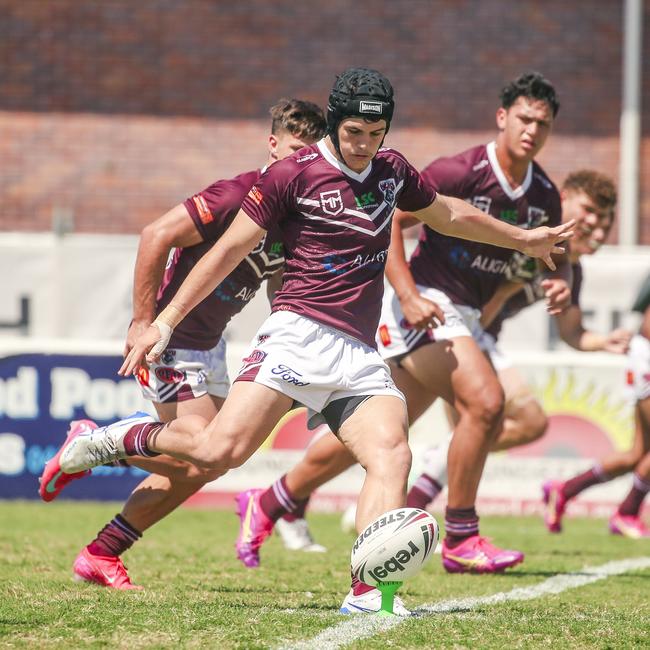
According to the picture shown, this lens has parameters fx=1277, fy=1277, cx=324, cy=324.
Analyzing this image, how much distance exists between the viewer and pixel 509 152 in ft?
22.3

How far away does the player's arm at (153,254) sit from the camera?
562 centimetres

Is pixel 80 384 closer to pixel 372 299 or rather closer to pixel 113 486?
pixel 113 486

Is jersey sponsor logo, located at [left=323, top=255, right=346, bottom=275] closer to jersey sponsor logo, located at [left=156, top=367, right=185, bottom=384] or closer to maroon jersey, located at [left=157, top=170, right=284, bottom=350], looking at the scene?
maroon jersey, located at [left=157, top=170, right=284, bottom=350]

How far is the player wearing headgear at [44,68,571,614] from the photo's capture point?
16.6 feet

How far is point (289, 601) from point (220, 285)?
1530 mm

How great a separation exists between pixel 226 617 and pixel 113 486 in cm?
696

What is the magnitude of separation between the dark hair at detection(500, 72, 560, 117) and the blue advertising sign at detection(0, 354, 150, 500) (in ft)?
17.7

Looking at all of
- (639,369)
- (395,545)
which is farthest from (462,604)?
(639,369)

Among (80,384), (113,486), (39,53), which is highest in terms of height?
(39,53)

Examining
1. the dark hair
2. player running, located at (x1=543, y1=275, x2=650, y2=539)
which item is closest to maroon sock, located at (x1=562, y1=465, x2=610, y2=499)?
player running, located at (x1=543, y1=275, x2=650, y2=539)

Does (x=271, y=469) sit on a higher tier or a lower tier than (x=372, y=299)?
lower

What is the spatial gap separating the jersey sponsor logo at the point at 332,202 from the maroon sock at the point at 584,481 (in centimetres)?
493

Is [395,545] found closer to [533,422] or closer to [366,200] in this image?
[366,200]

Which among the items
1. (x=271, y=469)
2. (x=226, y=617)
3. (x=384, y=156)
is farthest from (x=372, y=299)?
(x=271, y=469)
